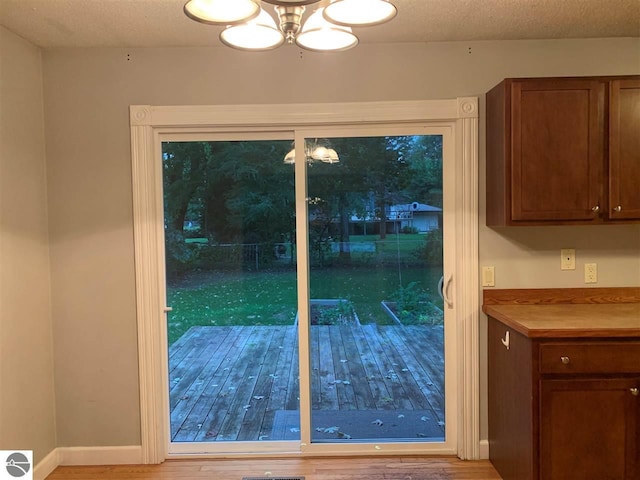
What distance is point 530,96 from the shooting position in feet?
7.29

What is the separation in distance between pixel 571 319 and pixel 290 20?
74.1 inches

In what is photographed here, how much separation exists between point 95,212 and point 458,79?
88.5 inches

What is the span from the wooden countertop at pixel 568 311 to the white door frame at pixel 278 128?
21cm

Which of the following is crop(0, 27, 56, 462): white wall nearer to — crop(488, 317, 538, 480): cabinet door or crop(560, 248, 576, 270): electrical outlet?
crop(488, 317, 538, 480): cabinet door

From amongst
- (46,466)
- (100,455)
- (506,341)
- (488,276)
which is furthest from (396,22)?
(46,466)

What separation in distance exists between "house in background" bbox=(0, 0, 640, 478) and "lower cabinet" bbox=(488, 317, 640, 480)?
0.59 meters

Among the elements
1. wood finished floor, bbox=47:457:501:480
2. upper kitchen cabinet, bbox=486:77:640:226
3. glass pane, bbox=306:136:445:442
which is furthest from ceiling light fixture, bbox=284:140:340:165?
wood finished floor, bbox=47:457:501:480

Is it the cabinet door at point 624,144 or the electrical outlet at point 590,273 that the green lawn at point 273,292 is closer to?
the electrical outlet at point 590,273

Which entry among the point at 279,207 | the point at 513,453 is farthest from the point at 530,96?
the point at 513,453

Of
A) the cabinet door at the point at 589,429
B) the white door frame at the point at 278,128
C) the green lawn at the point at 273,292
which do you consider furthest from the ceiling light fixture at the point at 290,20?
the cabinet door at the point at 589,429

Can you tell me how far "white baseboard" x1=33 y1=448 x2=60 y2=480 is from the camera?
7.91 ft

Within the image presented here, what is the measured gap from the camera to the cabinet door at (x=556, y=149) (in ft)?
7.29

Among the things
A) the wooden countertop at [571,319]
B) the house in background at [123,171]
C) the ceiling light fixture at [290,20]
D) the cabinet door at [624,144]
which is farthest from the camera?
the house in background at [123,171]

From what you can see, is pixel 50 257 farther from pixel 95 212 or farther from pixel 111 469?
pixel 111 469
